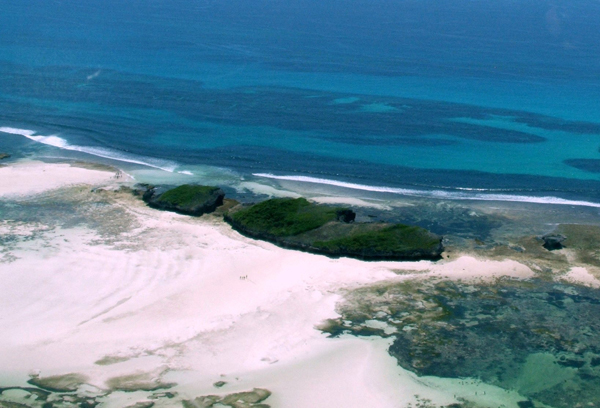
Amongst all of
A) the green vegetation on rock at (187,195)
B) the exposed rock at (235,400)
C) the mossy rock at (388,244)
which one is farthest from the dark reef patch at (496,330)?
the green vegetation on rock at (187,195)

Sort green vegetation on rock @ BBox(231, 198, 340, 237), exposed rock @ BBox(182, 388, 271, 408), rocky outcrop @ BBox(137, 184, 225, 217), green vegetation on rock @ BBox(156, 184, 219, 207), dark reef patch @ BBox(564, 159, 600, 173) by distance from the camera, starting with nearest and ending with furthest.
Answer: exposed rock @ BBox(182, 388, 271, 408) → green vegetation on rock @ BBox(231, 198, 340, 237) → rocky outcrop @ BBox(137, 184, 225, 217) → green vegetation on rock @ BBox(156, 184, 219, 207) → dark reef patch @ BBox(564, 159, 600, 173)

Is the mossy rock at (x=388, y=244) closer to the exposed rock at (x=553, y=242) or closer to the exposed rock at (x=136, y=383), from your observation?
the exposed rock at (x=553, y=242)

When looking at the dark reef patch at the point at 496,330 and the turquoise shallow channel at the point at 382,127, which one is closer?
the dark reef patch at the point at 496,330

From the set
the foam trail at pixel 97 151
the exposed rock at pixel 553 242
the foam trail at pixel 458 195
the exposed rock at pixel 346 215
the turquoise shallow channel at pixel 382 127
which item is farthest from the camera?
the foam trail at pixel 97 151

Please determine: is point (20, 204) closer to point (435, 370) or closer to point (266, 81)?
point (435, 370)

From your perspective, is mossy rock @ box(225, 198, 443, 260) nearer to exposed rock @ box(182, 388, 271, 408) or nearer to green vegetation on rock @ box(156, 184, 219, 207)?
green vegetation on rock @ box(156, 184, 219, 207)

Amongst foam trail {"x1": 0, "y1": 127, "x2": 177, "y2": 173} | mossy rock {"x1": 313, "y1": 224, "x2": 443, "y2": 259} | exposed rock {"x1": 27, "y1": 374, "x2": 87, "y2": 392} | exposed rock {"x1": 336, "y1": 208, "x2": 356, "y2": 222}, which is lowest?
exposed rock {"x1": 27, "y1": 374, "x2": 87, "y2": 392}

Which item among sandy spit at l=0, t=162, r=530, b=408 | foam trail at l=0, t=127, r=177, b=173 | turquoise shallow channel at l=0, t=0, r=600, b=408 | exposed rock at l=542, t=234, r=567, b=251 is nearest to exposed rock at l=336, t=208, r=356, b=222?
turquoise shallow channel at l=0, t=0, r=600, b=408

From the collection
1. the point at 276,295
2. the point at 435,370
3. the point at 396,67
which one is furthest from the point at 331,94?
the point at 435,370

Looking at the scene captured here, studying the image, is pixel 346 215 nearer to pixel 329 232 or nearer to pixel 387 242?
pixel 329 232
